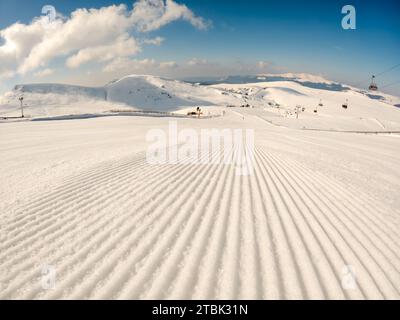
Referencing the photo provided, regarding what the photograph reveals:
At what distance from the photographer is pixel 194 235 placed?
4707 millimetres

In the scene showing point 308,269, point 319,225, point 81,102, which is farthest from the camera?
point 81,102

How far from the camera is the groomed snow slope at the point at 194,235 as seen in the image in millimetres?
3498

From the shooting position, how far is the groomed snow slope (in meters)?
3.50

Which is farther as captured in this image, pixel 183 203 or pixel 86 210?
pixel 183 203

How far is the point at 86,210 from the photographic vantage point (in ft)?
18.5

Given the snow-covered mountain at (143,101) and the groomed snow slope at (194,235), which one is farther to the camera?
the snow-covered mountain at (143,101)

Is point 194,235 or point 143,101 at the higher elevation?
point 143,101

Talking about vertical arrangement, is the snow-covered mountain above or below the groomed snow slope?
above

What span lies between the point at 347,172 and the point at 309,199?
4.84 meters

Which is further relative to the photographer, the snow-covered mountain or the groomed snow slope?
the snow-covered mountain

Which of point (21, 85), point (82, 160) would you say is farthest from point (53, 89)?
point (82, 160)

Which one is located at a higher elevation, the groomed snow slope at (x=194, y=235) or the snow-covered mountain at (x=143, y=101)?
the snow-covered mountain at (x=143, y=101)

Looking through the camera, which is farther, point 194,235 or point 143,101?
point 143,101
